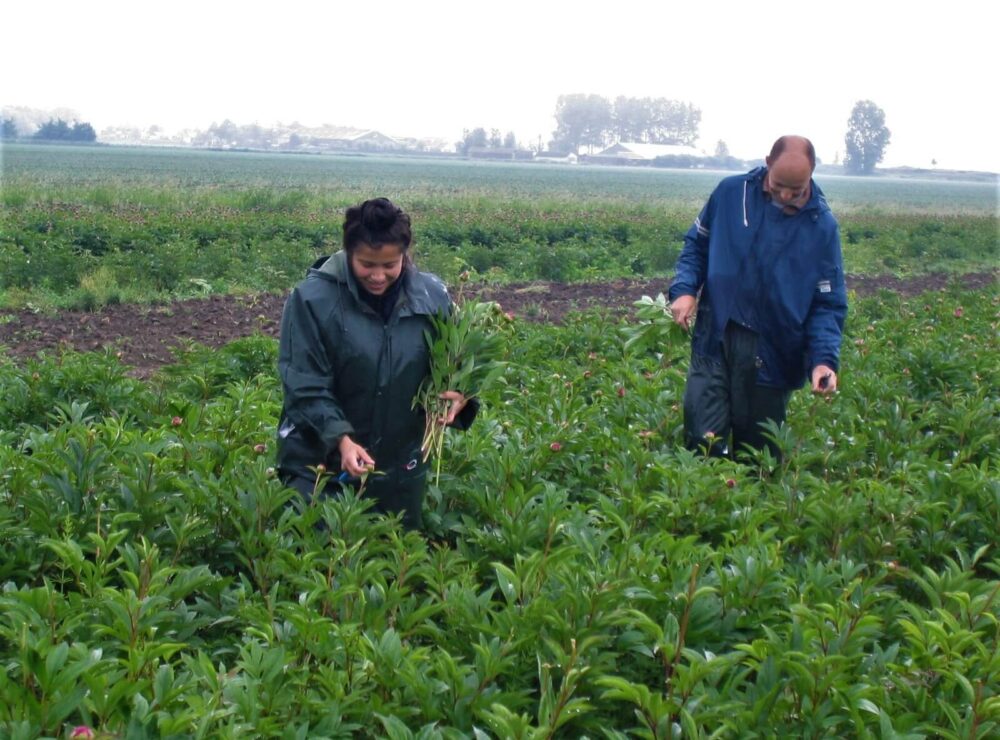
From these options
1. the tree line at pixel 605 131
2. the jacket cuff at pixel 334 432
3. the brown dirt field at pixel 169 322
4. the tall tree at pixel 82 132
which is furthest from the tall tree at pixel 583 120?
the jacket cuff at pixel 334 432

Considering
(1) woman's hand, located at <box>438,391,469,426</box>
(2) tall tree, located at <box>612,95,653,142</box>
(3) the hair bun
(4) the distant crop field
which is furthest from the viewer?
(2) tall tree, located at <box>612,95,653,142</box>

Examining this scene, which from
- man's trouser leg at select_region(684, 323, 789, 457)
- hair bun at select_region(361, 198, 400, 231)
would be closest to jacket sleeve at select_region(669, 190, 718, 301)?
man's trouser leg at select_region(684, 323, 789, 457)

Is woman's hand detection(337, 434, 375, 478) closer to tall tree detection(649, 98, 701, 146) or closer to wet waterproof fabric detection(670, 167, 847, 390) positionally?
wet waterproof fabric detection(670, 167, 847, 390)

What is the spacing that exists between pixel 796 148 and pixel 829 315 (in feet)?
2.61

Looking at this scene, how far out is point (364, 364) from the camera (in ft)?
13.8

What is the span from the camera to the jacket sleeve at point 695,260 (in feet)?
17.7

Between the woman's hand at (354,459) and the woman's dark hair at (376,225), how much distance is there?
68 centimetres

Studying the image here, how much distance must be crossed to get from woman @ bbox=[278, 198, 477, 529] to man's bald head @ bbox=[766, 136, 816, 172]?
1707mm

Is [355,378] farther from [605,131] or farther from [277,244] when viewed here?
[605,131]

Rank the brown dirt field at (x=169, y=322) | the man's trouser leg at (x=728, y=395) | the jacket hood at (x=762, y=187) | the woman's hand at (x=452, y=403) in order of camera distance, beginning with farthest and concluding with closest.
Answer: the brown dirt field at (x=169, y=322), the man's trouser leg at (x=728, y=395), the jacket hood at (x=762, y=187), the woman's hand at (x=452, y=403)

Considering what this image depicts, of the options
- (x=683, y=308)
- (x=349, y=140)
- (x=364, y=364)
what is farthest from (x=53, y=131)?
(x=364, y=364)

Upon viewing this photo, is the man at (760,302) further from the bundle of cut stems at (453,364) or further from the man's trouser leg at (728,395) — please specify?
the bundle of cut stems at (453,364)

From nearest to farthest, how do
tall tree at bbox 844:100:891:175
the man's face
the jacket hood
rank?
1. the man's face
2. the jacket hood
3. tall tree at bbox 844:100:891:175

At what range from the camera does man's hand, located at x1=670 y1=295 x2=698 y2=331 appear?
528cm
